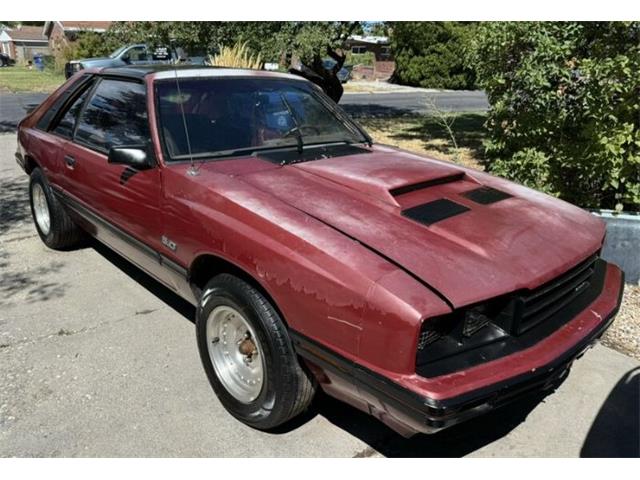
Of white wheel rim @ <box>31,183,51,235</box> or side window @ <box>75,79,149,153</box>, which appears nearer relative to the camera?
side window @ <box>75,79,149,153</box>

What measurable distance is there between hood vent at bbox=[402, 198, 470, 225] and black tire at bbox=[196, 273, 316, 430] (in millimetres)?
797

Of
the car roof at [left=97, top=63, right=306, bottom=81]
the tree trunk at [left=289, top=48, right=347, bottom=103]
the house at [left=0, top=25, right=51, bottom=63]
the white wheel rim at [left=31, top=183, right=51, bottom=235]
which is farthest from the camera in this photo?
the house at [left=0, top=25, right=51, bottom=63]

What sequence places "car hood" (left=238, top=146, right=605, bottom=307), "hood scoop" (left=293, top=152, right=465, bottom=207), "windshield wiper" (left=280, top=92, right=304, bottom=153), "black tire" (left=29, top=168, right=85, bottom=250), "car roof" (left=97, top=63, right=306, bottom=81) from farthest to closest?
"black tire" (left=29, top=168, right=85, bottom=250) → "car roof" (left=97, top=63, right=306, bottom=81) → "windshield wiper" (left=280, top=92, right=304, bottom=153) → "hood scoop" (left=293, top=152, right=465, bottom=207) → "car hood" (left=238, top=146, right=605, bottom=307)

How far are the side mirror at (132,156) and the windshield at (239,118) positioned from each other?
0.42 feet

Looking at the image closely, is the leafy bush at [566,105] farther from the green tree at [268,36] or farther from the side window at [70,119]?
the green tree at [268,36]

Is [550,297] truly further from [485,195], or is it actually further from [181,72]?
[181,72]

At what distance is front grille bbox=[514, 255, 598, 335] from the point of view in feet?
7.27

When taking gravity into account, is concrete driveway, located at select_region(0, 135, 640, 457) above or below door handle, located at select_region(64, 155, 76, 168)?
below

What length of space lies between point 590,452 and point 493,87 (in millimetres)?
4101

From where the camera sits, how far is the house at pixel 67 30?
109 ft

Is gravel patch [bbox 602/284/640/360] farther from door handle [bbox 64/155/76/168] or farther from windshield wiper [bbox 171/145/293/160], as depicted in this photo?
door handle [bbox 64/155/76/168]

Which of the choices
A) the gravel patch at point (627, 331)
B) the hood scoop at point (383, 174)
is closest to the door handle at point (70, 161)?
the hood scoop at point (383, 174)

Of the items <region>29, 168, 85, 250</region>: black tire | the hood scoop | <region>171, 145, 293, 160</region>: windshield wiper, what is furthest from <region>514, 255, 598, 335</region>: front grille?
<region>29, 168, 85, 250</region>: black tire

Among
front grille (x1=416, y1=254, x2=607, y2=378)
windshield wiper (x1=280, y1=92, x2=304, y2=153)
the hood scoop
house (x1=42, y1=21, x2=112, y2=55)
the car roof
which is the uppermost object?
house (x1=42, y1=21, x2=112, y2=55)
